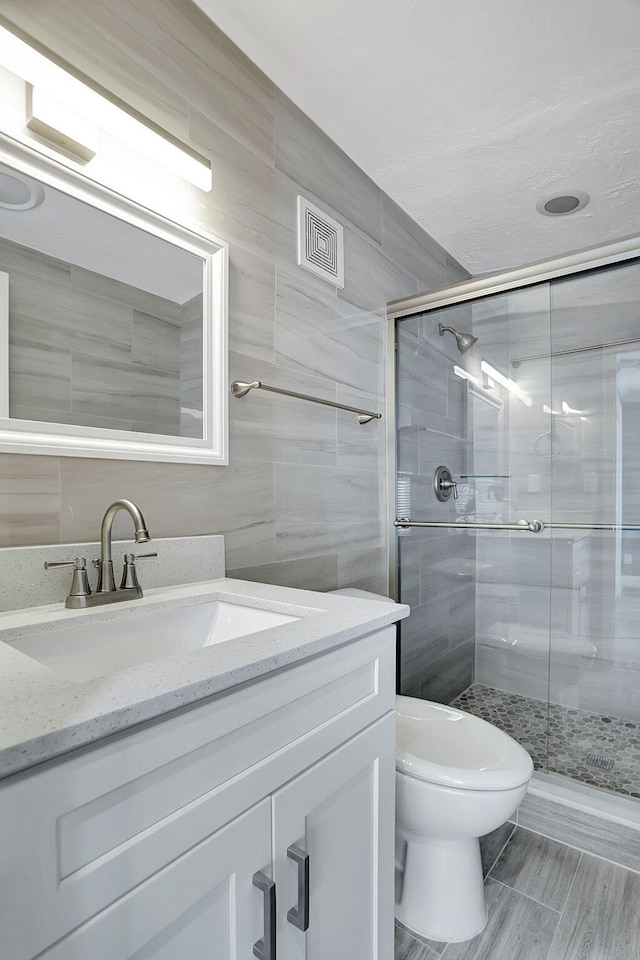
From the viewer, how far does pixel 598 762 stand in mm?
1880

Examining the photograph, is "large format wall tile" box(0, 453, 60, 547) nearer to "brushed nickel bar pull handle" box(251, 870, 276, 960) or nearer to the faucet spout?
the faucet spout

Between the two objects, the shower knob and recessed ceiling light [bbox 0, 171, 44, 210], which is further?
the shower knob

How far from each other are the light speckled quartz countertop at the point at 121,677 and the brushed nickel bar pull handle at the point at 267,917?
276mm

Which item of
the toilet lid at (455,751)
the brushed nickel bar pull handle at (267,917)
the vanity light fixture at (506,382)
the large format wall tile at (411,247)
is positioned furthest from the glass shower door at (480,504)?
the brushed nickel bar pull handle at (267,917)

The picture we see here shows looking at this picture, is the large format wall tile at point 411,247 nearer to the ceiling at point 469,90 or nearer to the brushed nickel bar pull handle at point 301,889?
the ceiling at point 469,90

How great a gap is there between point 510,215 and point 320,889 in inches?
101

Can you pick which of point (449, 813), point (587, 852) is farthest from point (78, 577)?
point (587, 852)

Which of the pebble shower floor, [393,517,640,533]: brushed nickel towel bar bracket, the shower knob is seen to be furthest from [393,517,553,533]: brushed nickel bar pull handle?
the pebble shower floor

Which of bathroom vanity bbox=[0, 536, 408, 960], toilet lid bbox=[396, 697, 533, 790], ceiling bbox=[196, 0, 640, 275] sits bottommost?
toilet lid bbox=[396, 697, 533, 790]

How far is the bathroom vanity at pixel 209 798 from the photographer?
0.50m

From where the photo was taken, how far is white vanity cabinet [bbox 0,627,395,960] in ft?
1.65

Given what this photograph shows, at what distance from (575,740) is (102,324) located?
208cm

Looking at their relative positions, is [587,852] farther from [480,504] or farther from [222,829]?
[222,829]

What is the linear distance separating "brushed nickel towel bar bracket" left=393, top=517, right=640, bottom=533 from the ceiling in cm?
137
